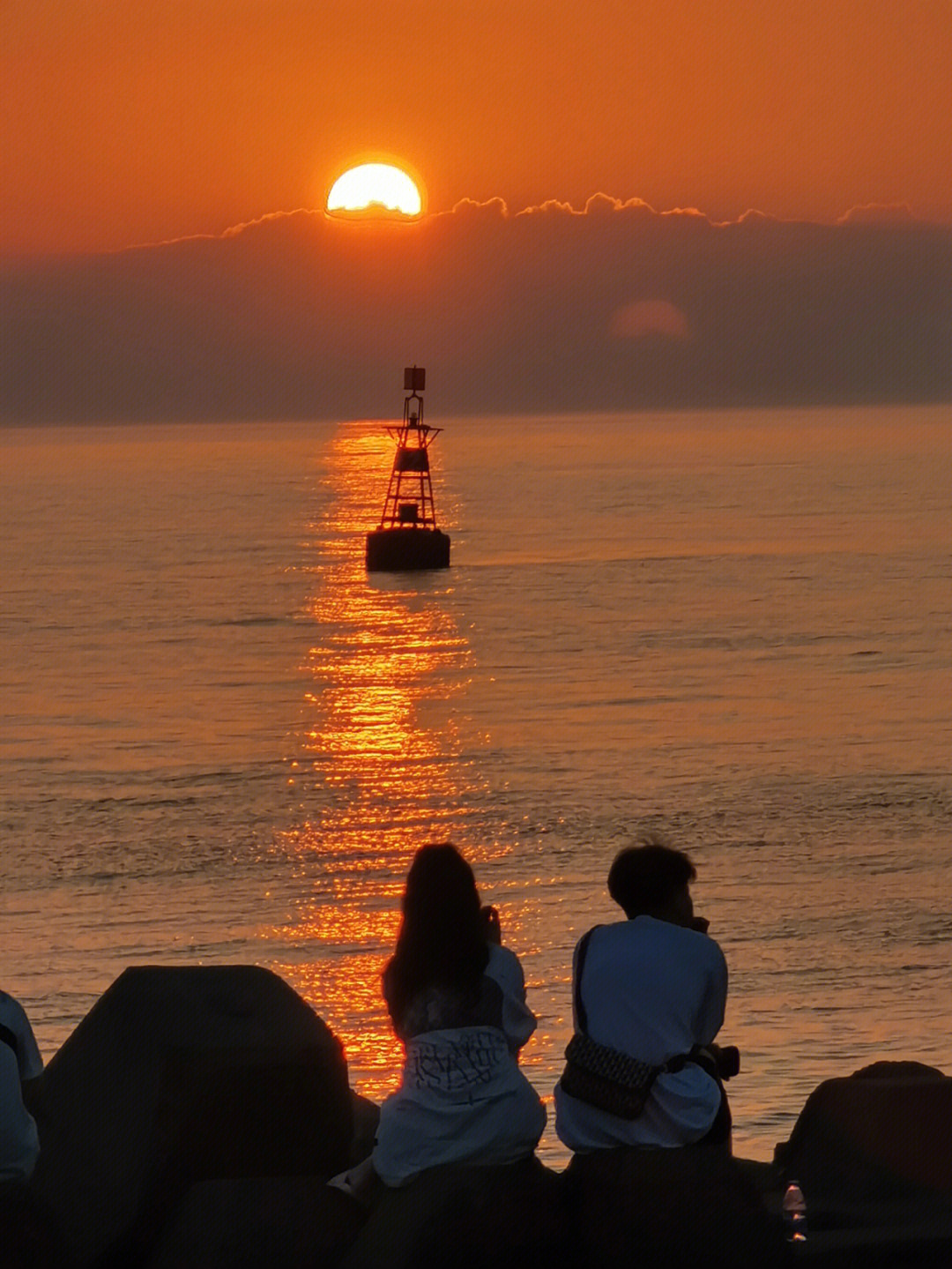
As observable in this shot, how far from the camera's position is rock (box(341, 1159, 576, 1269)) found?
4.34 meters

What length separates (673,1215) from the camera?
14.5 ft

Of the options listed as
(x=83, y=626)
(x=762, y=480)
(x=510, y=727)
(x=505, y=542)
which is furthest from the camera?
(x=762, y=480)

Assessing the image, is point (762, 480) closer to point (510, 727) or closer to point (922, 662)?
point (922, 662)

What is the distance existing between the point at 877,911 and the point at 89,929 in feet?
29.0

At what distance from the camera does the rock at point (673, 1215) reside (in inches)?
174

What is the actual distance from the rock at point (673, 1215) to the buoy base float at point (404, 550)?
71009mm

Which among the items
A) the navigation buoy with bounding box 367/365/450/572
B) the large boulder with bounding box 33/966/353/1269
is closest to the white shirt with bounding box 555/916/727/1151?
the large boulder with bounding box 33/966/353/1269

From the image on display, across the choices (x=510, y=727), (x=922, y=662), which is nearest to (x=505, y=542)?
(x=922, y=662)

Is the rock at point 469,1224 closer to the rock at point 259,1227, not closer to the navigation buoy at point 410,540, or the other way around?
the rock at point 259,1227

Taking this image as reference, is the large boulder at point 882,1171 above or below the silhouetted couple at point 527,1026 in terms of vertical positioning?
below

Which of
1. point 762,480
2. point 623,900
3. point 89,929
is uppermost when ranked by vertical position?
point 762,480

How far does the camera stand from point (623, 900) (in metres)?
4.75

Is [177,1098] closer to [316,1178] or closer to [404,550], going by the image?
[316,1178]

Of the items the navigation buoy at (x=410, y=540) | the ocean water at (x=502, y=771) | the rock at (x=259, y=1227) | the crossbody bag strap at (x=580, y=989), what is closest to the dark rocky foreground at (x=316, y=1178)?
the rock at (x=259, y=1227)
